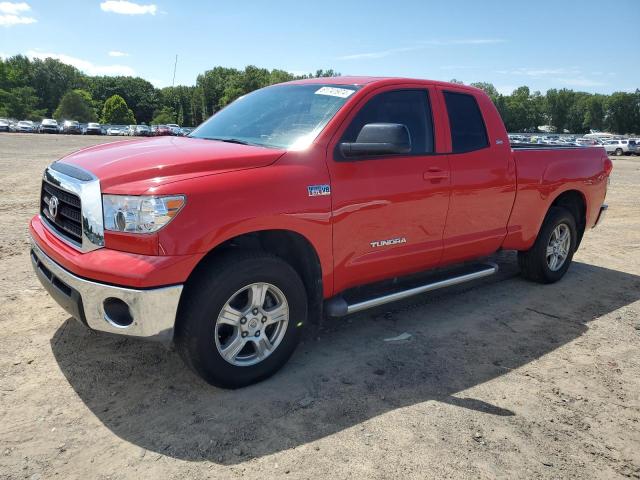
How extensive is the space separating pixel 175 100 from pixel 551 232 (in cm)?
12963

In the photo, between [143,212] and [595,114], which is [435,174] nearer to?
[143,212]

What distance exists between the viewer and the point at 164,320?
2.85 meters

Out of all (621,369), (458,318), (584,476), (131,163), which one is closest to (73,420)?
(131,163)

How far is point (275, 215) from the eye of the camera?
3.16 metres

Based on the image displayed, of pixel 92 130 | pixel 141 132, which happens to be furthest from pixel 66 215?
pixel 92 130

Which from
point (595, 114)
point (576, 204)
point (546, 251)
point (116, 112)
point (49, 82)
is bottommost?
point (546, 251)


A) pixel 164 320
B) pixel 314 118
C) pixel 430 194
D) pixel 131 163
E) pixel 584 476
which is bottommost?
pixel 584 476

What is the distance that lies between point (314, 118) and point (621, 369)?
9.72 ft

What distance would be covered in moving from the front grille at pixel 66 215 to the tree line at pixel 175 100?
102 metres

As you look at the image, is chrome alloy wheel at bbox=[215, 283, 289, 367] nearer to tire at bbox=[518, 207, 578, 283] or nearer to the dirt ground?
the dirt ground

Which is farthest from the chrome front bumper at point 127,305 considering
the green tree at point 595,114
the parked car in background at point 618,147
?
the green tree at point 595,114

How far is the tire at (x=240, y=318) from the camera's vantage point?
9.78ft

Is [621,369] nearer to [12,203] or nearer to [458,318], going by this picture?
[458,318]

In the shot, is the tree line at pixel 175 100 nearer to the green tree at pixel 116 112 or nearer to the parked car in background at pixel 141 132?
the green tree at pixel 116 112
